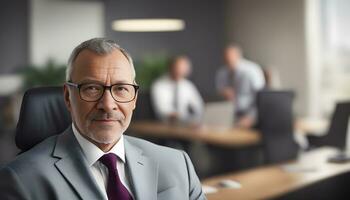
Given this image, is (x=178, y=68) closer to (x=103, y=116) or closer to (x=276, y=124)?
(x=276, y=124)

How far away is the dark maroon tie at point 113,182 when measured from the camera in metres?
1.20

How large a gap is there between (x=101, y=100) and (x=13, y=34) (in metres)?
4.74

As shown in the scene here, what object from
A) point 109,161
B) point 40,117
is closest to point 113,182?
point 109,161

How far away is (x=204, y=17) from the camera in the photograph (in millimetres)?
7078

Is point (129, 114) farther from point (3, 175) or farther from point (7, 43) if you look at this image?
point (7, 43)

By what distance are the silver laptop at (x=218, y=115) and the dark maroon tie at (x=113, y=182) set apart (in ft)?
9.67

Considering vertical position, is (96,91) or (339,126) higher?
(96,91)

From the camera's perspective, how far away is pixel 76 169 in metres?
1.18

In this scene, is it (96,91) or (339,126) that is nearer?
(96,91)

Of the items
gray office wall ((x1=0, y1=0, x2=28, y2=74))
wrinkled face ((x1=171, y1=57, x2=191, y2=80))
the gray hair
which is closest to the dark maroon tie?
the gray hair

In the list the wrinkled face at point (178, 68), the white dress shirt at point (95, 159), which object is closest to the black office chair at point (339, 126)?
the white dress shirt at point (95, 159)

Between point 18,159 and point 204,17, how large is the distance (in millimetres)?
6104

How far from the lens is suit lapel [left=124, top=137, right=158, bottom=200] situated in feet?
4.09

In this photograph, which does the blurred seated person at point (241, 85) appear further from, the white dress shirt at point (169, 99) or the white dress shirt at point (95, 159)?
the white dress shirt at point (95, 159)
